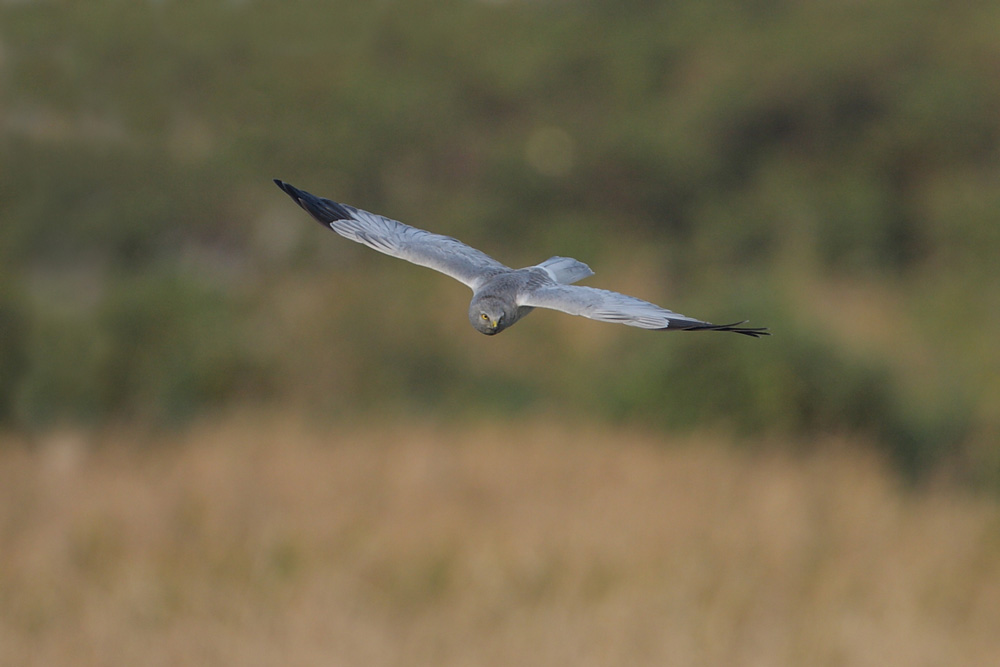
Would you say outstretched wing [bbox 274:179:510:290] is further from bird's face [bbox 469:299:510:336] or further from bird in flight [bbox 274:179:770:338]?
bird's face [bbox 469:299:510:336]

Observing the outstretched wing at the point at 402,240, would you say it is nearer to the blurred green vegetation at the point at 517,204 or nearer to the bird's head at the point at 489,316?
the bird's head at the point at 489,316

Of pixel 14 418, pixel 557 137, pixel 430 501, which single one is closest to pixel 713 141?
pixel 557 137

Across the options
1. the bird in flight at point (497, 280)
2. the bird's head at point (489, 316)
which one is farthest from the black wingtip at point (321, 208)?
the bird's head at point (489, 316)

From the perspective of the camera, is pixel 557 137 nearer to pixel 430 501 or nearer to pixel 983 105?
pixel 983 105

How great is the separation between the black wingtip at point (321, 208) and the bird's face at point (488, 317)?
502mm

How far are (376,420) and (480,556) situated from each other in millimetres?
3981

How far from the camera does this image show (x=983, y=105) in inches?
1199

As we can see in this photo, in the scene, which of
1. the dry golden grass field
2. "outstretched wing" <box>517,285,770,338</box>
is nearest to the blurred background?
the dry golden grass field

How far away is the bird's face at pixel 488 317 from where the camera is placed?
5.62 ft

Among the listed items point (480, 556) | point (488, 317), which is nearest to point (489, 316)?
point (488, 317)

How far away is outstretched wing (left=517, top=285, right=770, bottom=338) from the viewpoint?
1.78 metres

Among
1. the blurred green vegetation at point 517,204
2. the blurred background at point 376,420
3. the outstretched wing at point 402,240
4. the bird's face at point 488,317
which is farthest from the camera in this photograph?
the blurred green vegetation at point 517,204

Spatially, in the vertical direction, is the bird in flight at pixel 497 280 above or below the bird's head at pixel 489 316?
above

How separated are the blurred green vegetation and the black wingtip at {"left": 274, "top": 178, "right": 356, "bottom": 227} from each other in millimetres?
6301
